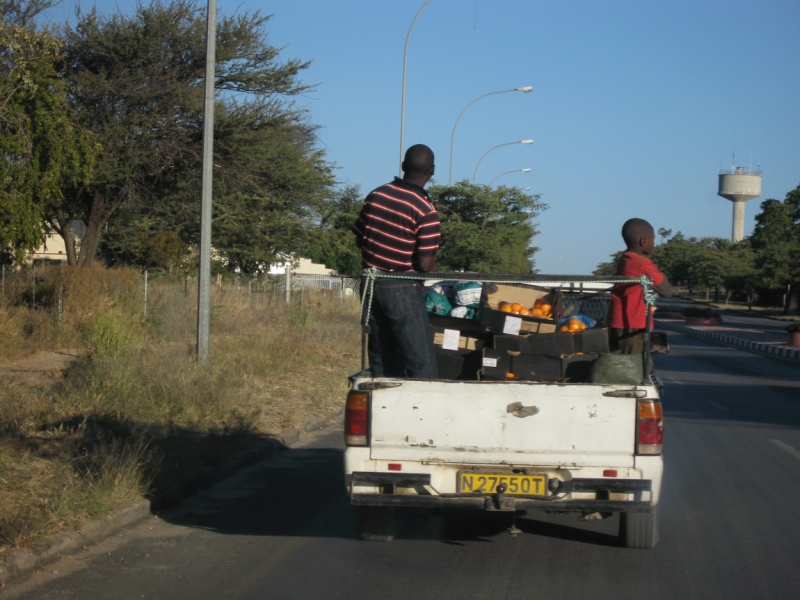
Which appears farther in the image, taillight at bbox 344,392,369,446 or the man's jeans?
the man's jeans

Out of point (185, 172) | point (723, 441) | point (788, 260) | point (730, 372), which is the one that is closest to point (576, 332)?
point (723, 441)

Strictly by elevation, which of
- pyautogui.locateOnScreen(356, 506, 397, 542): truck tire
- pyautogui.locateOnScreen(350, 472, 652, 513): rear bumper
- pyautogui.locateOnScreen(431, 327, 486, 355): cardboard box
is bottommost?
pyautogui.locateOnScreen(356, 506, 397, 542): truck tire

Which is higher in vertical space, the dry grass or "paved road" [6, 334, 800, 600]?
the dry grass

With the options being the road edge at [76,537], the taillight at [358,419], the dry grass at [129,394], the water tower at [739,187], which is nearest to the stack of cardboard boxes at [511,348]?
the taillight at [358,419]

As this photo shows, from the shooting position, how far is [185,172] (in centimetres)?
2098

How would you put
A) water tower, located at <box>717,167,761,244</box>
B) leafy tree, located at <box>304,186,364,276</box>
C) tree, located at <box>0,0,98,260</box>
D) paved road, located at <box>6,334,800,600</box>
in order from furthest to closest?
water tower, located at <box>717,167,761,244</box>
leafy tree, located at <box>304,186,364,276</box>
tree, located at <box>0,0,98,260</box>
paved road, located at <box>6,334,800,600</box>

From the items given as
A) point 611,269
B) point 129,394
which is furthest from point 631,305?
point 611,269

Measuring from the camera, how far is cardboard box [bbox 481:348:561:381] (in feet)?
18.0

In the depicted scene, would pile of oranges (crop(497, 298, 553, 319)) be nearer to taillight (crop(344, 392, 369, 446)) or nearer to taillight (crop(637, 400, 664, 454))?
taillight (crop(637, 400, 664, 454))

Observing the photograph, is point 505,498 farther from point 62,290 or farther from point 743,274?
point 743,274

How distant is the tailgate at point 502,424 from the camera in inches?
182

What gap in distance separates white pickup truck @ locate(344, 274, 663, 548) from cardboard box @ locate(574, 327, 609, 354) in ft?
2.99

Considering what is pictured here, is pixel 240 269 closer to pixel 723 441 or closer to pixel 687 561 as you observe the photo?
pixel 723 441

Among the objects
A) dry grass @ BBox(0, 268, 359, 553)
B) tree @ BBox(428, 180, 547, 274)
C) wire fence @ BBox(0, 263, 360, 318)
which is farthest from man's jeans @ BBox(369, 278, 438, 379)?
tree @ BBox(428, 180, 547, 274)
